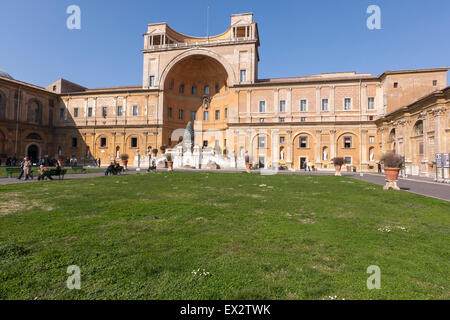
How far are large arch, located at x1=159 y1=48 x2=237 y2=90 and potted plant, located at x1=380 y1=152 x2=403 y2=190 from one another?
30073 millimetres

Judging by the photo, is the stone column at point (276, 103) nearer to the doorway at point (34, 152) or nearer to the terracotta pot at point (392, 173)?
the terracotta pot at point (392, 173)

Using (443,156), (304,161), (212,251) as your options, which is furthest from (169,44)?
(212,251)

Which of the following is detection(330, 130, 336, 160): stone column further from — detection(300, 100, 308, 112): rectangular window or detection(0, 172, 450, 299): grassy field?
detection(0, 172, 450, 299): grassy field

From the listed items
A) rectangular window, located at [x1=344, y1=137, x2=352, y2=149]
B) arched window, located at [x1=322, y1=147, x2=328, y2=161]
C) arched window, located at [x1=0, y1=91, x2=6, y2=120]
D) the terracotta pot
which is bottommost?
the terracotta pot

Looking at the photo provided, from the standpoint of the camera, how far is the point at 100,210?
6.37 metres

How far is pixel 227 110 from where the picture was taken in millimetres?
42219

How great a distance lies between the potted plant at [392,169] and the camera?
11.8 metres

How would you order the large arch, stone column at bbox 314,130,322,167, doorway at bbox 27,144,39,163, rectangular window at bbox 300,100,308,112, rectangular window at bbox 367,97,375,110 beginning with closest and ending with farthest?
1. rectangular window at bbox 367,97,375,110
2. stone column at bbox 314,130,322,167
3. rectangular window at bbox 300,100,308,112
4. the large arch
5. doorway at bbox 27,144,39,163

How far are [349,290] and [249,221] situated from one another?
2.97 meters

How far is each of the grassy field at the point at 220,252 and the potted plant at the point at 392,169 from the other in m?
5.80

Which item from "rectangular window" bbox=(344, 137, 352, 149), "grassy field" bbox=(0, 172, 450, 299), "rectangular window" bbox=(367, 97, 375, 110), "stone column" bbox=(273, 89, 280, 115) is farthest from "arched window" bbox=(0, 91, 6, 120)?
"rectangular window" bbox=(367, 97, 375, 110)

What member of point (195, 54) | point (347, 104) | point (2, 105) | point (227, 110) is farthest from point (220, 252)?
point (2, 105)

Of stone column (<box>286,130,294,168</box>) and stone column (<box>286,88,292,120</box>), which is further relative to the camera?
stone column (<box>286,88,292,120</box>)

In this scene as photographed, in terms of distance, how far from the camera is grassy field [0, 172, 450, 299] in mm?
2660
